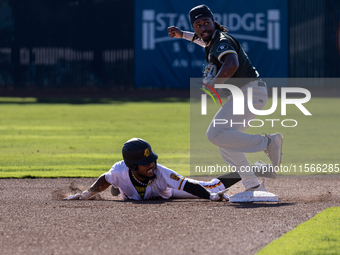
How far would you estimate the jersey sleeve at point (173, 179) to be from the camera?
5.91m

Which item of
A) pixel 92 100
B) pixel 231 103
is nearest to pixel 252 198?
pixel 231 103

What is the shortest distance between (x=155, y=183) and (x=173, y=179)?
0.30m

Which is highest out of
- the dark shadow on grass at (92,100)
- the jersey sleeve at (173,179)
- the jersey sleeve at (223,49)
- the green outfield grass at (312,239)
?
the jersey sleeve at (223,49)

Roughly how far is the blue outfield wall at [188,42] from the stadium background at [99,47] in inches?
2.1

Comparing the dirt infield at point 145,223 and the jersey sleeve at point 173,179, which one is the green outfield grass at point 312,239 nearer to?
the dirt infield at point 145,223

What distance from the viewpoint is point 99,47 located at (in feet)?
91.9

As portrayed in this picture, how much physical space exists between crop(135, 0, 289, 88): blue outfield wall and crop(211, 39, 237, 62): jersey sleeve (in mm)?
21890

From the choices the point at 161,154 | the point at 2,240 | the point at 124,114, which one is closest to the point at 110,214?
the point at 2,240

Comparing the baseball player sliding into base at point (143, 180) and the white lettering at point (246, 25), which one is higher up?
the white lettering at point (246, 25)

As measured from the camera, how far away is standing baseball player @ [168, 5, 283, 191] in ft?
19.0

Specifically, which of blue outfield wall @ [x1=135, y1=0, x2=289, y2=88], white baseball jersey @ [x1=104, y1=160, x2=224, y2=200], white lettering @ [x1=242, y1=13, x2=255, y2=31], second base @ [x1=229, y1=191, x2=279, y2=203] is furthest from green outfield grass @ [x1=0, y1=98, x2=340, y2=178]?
white lettering @ [x1=242, y1=13, x2=255, y2=31]

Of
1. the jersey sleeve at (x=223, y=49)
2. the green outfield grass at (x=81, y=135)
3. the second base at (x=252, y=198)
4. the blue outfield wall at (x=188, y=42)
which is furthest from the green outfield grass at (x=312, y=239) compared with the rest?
the blue outfield wall at (x=188, y=42)

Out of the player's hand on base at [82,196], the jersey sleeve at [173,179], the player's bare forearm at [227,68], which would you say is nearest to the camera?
the player's bare forearm at [227,68]

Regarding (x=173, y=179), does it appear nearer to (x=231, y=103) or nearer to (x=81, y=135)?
(x=231, y=103)
